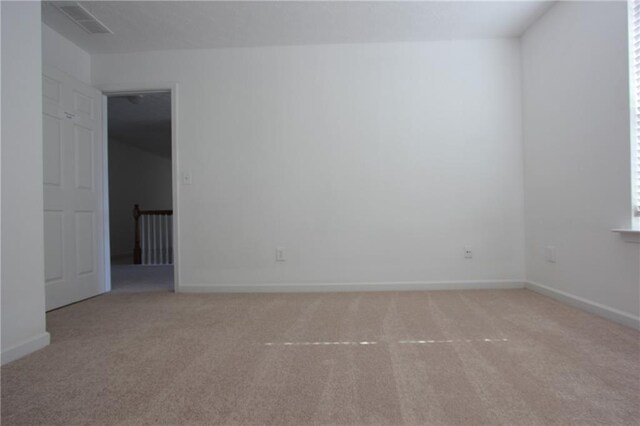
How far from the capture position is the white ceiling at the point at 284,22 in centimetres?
276

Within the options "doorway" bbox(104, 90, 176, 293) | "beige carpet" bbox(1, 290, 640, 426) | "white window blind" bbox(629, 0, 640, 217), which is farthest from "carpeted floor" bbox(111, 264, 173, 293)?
"white window blind" bbox(629, 0, 640, 217)

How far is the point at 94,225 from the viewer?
11.1 ft

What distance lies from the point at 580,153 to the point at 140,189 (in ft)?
27.5

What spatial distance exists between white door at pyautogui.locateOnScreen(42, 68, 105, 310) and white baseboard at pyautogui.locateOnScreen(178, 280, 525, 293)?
2.87ft

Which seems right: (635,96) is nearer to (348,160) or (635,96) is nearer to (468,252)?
(468,252)

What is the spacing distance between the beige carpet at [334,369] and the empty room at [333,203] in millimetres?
17

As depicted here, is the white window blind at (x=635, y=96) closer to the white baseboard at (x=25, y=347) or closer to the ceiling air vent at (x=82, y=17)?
the white baseboard at (x=25, y=347)

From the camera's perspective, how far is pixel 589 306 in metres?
2.46

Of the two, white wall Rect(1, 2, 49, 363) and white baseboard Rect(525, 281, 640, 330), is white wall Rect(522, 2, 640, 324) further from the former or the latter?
white wall Rect(1, 2, 49, 363)

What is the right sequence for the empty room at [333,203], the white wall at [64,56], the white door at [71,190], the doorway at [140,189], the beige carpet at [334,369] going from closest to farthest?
the beige carpet at [334,369]
the empty room at [333,203]
the white door at [71,190]
the white wall at [64,56]
the doorway at [140,189]

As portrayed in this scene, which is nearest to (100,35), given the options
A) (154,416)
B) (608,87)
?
(154,416)

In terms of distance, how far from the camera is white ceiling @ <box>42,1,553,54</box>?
2.76 m

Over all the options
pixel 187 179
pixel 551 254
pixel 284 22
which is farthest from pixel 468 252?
pixel 187 179

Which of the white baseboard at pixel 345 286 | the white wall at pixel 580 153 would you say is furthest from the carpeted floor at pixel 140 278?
the white wall at pixel 580 153
